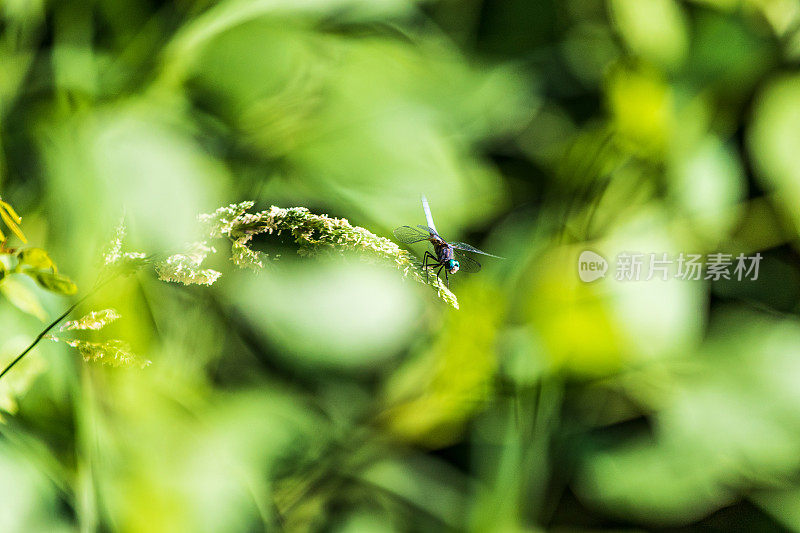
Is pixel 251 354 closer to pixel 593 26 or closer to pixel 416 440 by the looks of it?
pixel 416 440

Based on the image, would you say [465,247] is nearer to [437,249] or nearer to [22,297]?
[437,249]

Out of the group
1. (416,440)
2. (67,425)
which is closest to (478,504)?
(416,440)

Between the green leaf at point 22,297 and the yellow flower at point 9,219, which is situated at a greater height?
the yellow flower at point 9,219

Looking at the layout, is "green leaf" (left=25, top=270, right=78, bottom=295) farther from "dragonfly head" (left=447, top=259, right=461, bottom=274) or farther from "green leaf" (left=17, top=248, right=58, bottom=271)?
"dragonfly head" (left=447, top=259, right=461, bottom=274)

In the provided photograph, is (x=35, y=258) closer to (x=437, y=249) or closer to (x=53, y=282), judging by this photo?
(x=53, y=282)

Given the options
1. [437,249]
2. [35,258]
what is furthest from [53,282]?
[437,249]

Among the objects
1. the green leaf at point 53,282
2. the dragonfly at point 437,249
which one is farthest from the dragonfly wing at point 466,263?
the green leaf at point 53,282
